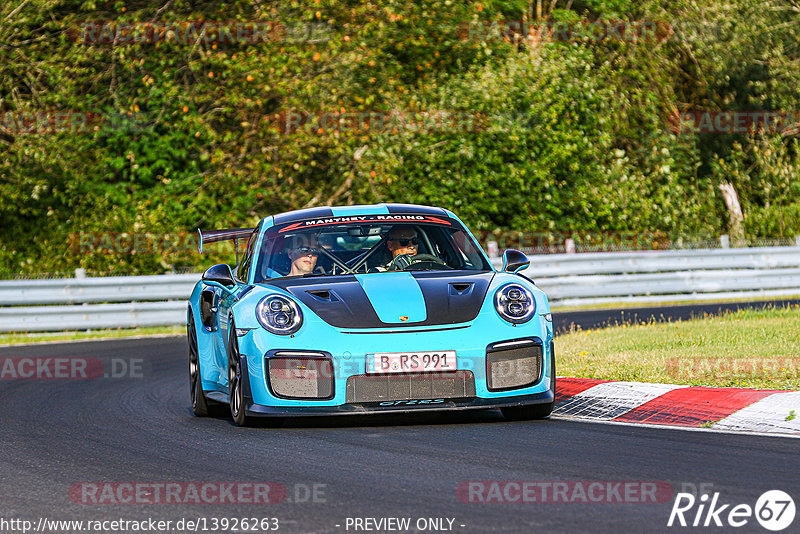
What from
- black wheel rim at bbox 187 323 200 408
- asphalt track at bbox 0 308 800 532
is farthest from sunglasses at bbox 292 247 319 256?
black wheel rim at bbox 187 323 200 408

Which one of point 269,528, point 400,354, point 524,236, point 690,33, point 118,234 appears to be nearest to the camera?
point 269,528

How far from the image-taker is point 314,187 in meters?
26.3

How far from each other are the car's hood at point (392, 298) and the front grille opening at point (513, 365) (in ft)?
0.94

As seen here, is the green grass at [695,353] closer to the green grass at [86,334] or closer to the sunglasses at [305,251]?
the sunglasses at [305,251]

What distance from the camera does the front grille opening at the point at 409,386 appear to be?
7.34m

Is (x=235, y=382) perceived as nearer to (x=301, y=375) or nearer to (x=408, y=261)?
(x=301, y=375)

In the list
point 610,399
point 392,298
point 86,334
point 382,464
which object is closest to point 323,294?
point 392,298

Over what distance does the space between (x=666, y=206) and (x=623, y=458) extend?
70.5 feet

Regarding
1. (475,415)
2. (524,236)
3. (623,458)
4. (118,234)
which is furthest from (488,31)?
(623,458)

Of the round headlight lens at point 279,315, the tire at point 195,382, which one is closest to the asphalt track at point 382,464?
the tire at point 195,382

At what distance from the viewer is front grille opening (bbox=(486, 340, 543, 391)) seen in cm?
748

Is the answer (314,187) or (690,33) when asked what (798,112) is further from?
(314,187)

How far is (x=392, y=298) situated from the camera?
7598 millimetres

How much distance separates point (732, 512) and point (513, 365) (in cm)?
277
